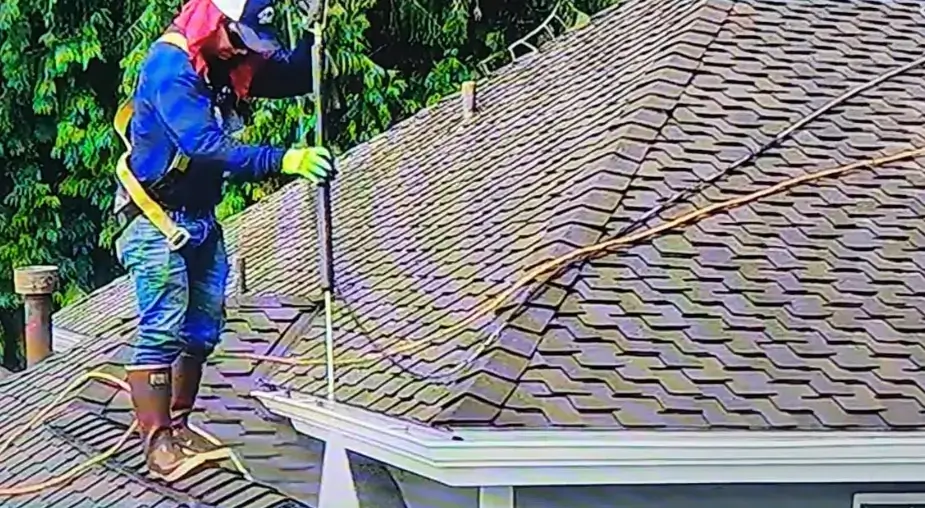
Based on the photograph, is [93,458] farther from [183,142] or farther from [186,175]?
[183,142]

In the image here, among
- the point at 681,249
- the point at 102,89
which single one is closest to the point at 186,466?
the point at 681,249

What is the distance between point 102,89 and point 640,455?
13.5m

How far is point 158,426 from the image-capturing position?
528 cm

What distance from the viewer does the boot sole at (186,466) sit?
208 inches

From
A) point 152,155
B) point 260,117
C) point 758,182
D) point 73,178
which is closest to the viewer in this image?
point 152,155

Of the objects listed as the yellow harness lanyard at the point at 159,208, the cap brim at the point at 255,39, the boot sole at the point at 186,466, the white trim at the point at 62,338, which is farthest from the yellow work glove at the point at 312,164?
the white trim at the point at 62,338

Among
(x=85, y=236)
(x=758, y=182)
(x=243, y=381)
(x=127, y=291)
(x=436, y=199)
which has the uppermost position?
(x=758, y=182)

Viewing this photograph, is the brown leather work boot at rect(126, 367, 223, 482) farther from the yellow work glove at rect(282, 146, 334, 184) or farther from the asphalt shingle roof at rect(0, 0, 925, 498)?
the yellow work glove at rect(282, 146, 334, 184)

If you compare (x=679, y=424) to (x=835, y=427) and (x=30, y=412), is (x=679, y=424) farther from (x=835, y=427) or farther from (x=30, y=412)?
(x=30, y=412)

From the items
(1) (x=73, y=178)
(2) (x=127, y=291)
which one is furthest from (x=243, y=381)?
(1) (x=73, y=178)

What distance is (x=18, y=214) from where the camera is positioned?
17.0 meters

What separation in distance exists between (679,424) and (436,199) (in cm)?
300

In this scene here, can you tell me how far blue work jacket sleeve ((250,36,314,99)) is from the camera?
536 centimetres

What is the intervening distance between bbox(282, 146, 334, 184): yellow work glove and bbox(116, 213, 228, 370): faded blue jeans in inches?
19.1
